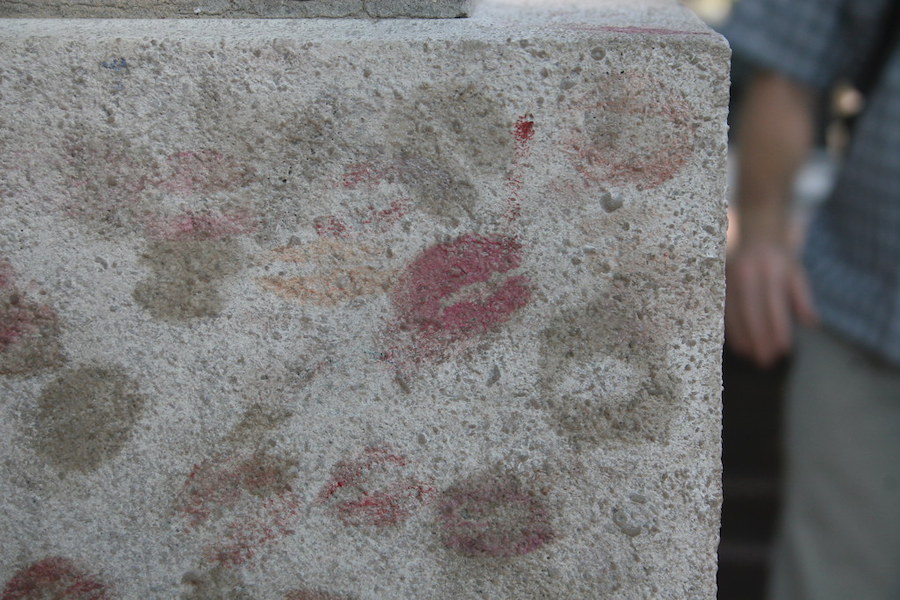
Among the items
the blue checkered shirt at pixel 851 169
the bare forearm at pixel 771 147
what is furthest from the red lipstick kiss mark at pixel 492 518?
the bare forearm at pixel 771 147

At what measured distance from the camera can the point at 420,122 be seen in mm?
655

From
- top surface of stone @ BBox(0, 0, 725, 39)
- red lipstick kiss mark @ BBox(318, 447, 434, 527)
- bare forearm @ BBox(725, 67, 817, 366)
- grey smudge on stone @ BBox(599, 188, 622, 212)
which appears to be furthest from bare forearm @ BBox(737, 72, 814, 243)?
red lipstick kiss mark @ BBox(318, 447, 434, 527)

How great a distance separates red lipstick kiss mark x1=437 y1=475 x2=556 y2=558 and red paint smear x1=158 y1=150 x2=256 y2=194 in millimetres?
339

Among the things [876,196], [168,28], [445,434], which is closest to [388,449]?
[445,434]

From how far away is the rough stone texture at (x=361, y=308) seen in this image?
65 cm

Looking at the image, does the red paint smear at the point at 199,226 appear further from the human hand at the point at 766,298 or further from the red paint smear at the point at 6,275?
the human hand at the point at 766,298

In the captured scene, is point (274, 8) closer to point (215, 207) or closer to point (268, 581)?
point (215, 207)

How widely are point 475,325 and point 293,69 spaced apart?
0.88 feet

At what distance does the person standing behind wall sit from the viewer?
1.25 metres

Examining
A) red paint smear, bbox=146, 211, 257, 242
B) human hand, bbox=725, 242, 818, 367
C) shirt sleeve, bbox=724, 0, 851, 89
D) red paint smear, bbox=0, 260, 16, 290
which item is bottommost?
human hand, bbox=725, 242, 818, 367

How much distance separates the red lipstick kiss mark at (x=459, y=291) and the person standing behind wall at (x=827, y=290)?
82cm

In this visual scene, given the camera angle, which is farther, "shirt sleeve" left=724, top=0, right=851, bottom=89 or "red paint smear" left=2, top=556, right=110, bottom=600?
"shirt sleeve" left=724, top=0, right=851, bottom=89

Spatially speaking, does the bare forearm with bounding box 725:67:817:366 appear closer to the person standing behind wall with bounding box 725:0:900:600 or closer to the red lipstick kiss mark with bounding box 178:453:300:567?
the person standing behind wall with bounding box 725:0:900:600

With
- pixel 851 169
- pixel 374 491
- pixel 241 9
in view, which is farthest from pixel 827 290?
pixel 241 9
